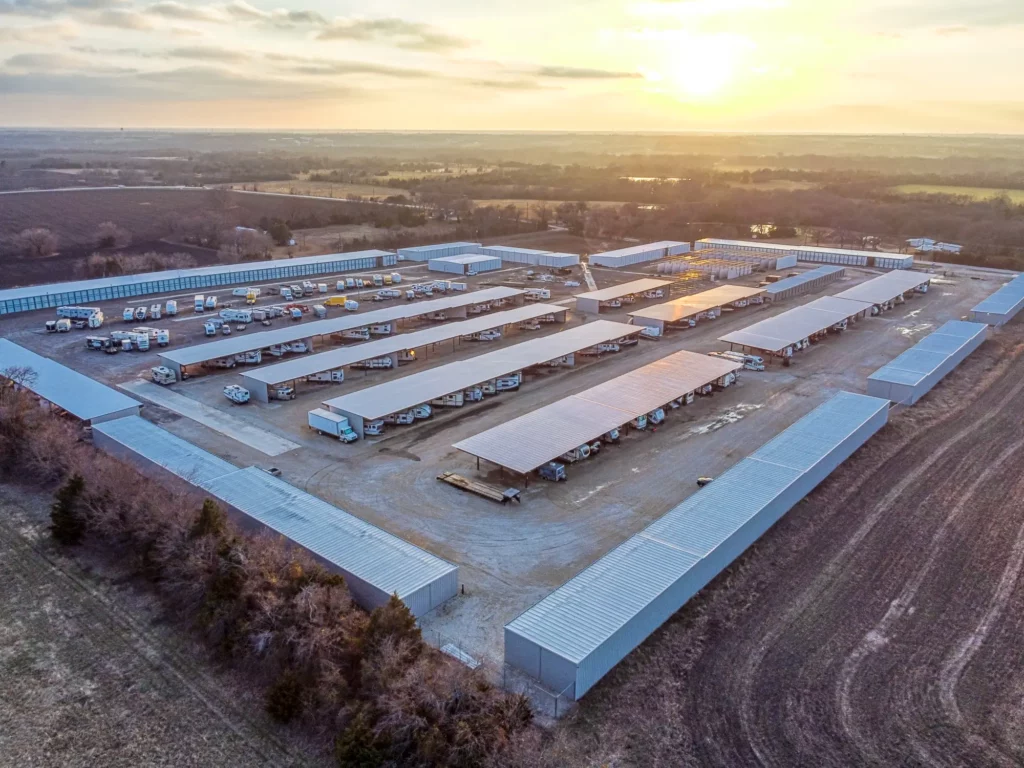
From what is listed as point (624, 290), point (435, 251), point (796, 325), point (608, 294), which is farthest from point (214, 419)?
point (435, 251)

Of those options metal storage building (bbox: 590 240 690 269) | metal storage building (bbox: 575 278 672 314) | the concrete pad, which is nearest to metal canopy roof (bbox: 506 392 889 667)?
the concrete pad

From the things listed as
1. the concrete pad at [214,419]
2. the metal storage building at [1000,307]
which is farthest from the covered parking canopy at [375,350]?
the metal storage building at [1000,307]

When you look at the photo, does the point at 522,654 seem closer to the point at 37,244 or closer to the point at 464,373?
the point at 464,373

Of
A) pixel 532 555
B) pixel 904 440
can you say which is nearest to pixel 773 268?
pixel 904 440

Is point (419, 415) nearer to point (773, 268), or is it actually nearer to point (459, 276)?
point (459, 276)

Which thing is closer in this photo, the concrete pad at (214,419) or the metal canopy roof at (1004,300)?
the concrete pad at (214,419)

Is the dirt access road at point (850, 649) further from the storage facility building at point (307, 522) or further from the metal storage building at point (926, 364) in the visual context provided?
the metal storage building at point (926, 364)

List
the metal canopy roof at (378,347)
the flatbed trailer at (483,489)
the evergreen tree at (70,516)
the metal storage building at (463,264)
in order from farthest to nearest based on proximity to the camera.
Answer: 1. the metal storage building at (463,264)
2. the metal canopy roof at (378,347)
3. the flatbed trailer at (483,489)
4. the evergreen tree at (70,516)
